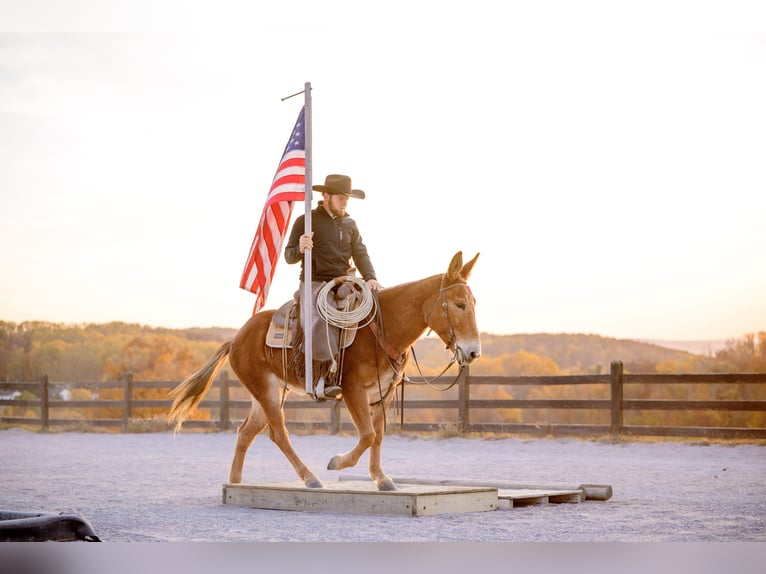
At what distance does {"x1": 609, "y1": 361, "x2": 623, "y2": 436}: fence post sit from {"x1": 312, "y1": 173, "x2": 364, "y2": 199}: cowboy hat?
8.68 metres

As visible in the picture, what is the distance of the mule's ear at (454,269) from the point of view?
23.5 ft

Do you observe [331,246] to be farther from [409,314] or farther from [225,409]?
[225,409]

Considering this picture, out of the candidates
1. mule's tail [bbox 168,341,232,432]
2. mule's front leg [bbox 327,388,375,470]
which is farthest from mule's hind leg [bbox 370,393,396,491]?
mule's tail [bbox 168,341,232,432]

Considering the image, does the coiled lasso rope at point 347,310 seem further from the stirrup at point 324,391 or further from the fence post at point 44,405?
the fence post at point 44,405

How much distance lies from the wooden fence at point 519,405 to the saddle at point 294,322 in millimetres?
1810

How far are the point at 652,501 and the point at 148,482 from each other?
4.90 metres

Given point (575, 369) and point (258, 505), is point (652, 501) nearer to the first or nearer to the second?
point (258, 505)

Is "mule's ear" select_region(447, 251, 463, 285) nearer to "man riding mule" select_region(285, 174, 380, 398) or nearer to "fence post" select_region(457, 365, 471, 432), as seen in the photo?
"man riding mule" select_region(285, 174, 380, 398)

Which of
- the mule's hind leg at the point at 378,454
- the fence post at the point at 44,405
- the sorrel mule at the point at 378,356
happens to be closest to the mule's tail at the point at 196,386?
the sorrel mule at the point at 378,356

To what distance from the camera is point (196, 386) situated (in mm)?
8867

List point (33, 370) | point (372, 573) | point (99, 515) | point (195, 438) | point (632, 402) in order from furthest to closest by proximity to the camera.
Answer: point (33, 370) → point (195, 438) → point (632, 402) → point (99, 515) → point (372, 573)

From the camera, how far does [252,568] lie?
221 inches

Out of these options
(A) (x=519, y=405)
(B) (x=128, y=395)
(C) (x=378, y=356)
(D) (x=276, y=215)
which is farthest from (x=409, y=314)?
(B) (x=128, y=395)

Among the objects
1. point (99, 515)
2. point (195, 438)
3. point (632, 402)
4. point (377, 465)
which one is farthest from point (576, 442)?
point (99, 515)
